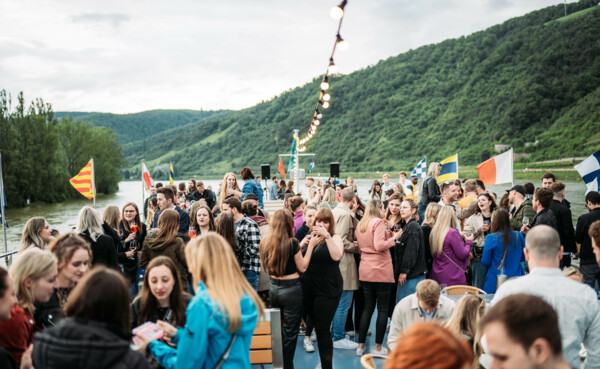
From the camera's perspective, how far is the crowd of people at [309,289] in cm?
174

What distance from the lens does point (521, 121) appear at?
6956cm

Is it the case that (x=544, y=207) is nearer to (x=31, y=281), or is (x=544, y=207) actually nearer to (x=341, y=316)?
(x=341, y=316)

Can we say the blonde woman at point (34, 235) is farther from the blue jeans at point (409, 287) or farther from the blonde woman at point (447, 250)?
the blonde woman at point (447, 250)

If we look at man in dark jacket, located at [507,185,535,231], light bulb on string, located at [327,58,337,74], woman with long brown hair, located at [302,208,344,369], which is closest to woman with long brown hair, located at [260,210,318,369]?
woman with long brown hair, located at [302,208,344,369]

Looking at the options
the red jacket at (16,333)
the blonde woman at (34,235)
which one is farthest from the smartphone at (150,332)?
the blonde woman at (34,235)

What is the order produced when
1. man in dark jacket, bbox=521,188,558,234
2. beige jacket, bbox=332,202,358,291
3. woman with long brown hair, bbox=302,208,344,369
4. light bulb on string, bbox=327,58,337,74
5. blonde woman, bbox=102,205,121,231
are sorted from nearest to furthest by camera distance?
woman with long brown hair, bbox=302,208,344,369 → beige jacket, bbox=332,202,358,291 → man in dark jacket, bbox=521,188,558,234 → blonde woman, bbox=102,205,121,231 → light bulb on string, bbox=327,58,337,74

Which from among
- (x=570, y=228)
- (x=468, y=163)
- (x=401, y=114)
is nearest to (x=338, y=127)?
(x=401, y=114)

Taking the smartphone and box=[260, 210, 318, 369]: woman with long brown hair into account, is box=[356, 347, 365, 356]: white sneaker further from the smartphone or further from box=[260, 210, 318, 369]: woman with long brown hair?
the smartphone

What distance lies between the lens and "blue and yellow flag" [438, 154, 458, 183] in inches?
396

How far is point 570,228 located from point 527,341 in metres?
5.37

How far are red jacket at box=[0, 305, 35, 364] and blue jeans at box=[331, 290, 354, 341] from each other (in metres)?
3.54

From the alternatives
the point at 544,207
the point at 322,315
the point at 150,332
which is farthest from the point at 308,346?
the point at 544,207

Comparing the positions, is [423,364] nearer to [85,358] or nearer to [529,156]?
[85,358]

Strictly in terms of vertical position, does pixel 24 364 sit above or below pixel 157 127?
below
